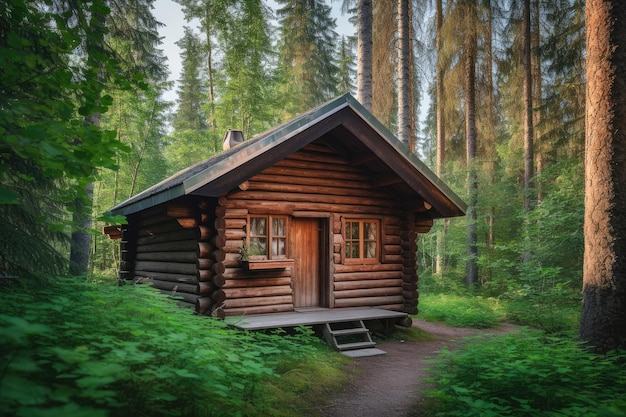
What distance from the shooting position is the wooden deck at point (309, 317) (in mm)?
7320

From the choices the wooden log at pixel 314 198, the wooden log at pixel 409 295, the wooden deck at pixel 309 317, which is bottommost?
the wooden deck at pixel 309 317

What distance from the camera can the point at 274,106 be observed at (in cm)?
2069

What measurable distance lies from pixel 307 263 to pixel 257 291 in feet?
5.27

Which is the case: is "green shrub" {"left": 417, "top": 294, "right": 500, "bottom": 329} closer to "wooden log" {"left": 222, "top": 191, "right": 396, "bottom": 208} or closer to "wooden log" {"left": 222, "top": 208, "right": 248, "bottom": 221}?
"wooden log" {"left": 222, "top": 191, "right": 396, "bottom": 208}

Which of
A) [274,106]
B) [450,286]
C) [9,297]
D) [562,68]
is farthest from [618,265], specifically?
[274,106]

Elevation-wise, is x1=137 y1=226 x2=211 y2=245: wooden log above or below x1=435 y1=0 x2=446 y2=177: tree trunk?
below

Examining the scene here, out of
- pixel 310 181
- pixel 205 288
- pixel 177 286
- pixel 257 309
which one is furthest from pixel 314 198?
pixel 177 286

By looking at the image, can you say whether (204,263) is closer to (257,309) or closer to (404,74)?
(257,309)

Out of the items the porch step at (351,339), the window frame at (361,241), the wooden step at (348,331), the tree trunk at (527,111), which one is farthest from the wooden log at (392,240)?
the tree trunk at (527,111)

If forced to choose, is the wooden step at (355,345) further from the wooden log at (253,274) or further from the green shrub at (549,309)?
the green shrub at (549,309)

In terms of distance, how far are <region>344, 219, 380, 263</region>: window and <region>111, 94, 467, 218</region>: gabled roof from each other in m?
1.06

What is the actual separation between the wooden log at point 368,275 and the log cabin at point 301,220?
0.08 ft

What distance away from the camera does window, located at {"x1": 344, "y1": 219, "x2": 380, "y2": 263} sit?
382 inches

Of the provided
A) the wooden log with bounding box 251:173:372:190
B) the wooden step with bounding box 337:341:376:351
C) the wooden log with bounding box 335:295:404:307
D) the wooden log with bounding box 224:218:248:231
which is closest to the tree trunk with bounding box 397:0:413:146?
the wooden log with bounding box 251:173:372:190
